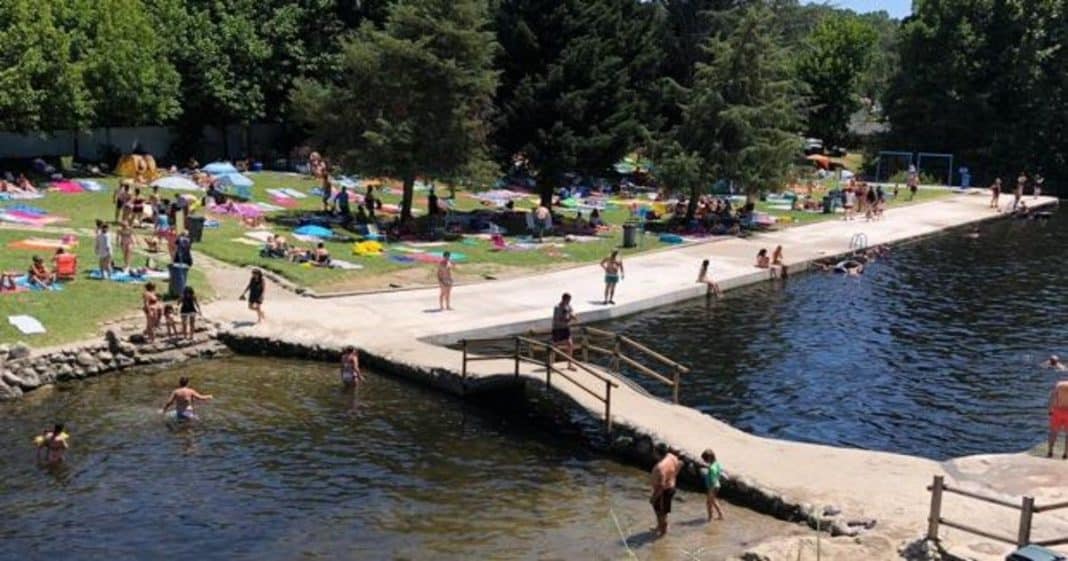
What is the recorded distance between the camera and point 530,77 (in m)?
49.0

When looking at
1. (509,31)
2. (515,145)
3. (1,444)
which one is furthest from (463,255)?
(1,444)

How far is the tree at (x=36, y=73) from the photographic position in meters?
44.6

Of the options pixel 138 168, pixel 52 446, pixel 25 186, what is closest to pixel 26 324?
pixel 52 446

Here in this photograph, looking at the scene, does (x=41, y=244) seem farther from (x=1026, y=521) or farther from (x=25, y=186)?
(x=1026, y=521)

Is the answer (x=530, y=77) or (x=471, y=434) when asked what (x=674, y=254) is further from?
(x=471, y=434)

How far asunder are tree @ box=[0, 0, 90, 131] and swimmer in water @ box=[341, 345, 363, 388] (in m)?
26.7

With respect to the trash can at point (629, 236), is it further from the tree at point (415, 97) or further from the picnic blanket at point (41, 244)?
the picnic blanket at point (41, 244)

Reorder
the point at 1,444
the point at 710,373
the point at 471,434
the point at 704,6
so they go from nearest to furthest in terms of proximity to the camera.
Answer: the point at 1,444, the point at 471,434, the point at 710,373, the point at 704,6

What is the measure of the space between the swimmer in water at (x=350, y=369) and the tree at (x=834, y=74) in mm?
74845

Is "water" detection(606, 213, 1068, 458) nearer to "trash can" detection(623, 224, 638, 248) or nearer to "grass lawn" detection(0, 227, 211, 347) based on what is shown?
"trash can" detection(623, 224, 638, 248)

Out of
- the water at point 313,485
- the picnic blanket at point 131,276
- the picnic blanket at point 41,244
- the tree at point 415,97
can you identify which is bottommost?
the water at point 313,485

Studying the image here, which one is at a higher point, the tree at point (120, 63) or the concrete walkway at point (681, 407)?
the tree at point (120, 63)

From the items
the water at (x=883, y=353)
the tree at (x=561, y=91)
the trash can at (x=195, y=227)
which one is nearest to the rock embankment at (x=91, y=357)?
the trash can at (x=195, y=227)

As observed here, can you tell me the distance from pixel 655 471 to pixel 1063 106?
8216 centimetres
